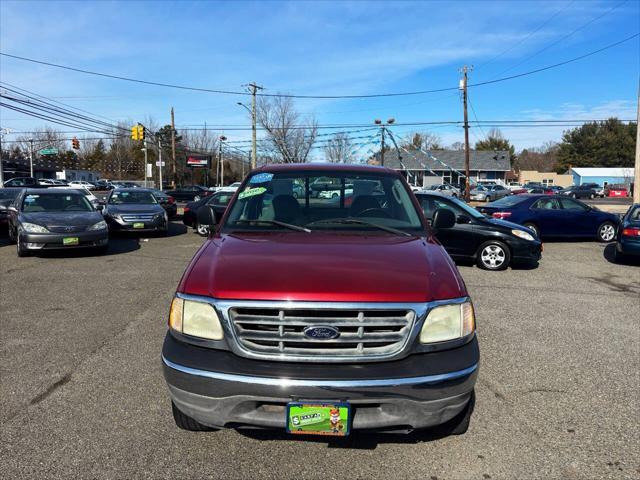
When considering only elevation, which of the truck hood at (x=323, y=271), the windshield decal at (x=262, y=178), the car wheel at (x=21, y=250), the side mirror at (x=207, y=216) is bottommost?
the car wheel at (x=21, y=250)

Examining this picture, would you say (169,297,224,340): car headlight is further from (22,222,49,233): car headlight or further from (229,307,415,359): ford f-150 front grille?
(22,222,49,233): car headlight

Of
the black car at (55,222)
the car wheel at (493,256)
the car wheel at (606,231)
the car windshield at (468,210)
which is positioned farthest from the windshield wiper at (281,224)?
the car wheel at (606,231)

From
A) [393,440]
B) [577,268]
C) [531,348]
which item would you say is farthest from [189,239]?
[393,440]

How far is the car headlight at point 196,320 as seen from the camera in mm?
2592

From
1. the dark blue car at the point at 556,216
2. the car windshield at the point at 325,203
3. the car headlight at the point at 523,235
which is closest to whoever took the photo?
the car windshield at the point at 325,203

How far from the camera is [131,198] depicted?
1513cm

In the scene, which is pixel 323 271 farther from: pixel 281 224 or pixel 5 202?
pixel 5 202

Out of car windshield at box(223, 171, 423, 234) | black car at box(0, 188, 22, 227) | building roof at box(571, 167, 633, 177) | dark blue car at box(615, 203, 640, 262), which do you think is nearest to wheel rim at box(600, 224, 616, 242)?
dark blue car at box(615, 203, 640, 262)

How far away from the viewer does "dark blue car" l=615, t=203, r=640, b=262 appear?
32.2ft

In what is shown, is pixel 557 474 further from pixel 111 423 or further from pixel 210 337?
pixel 111 423

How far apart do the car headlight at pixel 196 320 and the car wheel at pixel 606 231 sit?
47.0ft

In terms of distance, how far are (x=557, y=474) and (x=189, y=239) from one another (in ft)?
41.4

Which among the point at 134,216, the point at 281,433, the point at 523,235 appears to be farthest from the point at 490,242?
the point at 134,216

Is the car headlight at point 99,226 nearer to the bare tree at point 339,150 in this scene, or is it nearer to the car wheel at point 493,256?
the car wheel at point 493,256
